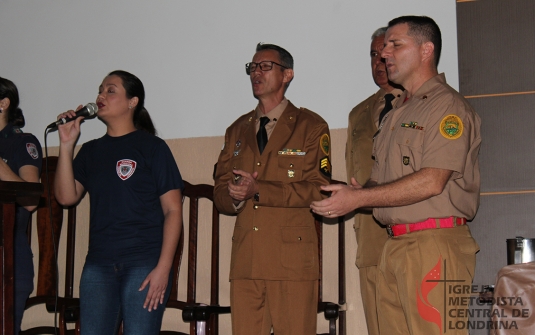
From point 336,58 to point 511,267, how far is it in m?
1.81

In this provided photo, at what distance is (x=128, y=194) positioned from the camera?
3.03 metres

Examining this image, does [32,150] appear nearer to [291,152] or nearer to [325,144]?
[291,152]

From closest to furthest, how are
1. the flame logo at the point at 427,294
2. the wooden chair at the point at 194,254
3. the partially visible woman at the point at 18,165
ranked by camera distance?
the flame logo at the point at 427,294 < the partially visible woman at the point at 18,165 < the wooden chair at the point at 194,254

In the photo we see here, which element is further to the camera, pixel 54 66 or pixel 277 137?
pixel 54 66

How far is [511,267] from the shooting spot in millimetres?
2260

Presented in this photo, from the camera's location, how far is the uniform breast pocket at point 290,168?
3068 mm

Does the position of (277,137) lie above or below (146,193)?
above

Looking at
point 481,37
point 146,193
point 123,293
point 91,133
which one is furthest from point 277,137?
point 91,133

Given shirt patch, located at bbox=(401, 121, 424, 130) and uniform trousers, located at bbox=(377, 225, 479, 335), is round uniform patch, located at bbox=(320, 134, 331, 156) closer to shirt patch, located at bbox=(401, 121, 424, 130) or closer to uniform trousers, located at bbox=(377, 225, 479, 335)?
shirt patch, located at bbox=(401, 121, 424, 130)

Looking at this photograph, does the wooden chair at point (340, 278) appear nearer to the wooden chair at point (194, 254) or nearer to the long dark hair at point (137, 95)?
the wooden chair at point (194, 254)

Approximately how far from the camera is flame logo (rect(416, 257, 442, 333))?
7.68 feet

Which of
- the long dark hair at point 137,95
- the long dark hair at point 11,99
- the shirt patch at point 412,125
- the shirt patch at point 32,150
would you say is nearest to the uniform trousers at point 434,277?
the shirt patch at point 412,125

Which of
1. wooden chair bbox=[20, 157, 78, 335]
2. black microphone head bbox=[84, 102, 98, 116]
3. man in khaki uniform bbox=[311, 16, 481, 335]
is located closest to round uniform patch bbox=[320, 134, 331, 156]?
man in khaki uniform bbox=[311, 16, 481, 335]

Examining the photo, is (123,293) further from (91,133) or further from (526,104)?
(526,104)
